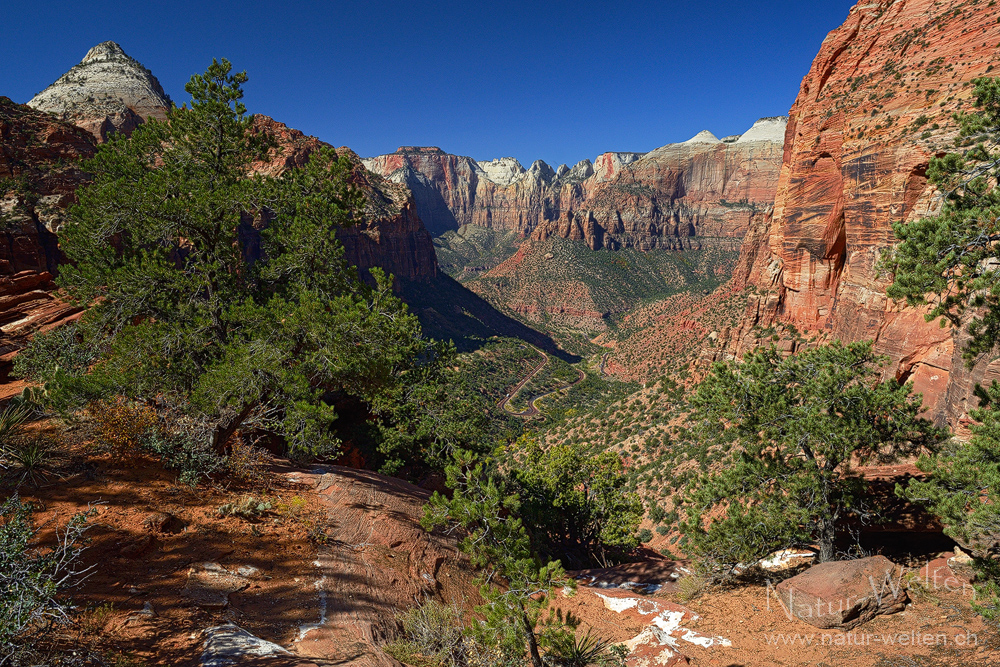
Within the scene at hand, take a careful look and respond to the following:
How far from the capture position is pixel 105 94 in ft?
260

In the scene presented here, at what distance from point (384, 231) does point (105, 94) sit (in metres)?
54.3

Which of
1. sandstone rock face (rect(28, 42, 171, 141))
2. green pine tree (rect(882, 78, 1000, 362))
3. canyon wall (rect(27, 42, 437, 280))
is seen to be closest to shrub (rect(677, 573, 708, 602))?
green pine tree (rect(882, 78, 1000, 362))

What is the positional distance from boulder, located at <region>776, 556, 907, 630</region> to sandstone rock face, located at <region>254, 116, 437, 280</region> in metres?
88.1

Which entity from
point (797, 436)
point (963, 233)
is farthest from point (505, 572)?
point (963, 233)

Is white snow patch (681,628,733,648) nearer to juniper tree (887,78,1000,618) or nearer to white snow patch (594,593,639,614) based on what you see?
white snow patch (594,593,639,614)

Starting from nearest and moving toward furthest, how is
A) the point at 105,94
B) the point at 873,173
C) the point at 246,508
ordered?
the point at 246,508 < the point at 873,173 < the point at 105,94

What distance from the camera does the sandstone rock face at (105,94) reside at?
7019cm

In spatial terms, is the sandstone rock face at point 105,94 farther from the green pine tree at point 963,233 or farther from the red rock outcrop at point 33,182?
the green pine tree at point 963,233

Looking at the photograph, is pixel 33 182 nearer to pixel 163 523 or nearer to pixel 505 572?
pixel 163 523

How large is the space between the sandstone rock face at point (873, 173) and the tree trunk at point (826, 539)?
221 inches

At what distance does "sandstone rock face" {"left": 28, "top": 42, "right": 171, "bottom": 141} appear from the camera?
230 feet

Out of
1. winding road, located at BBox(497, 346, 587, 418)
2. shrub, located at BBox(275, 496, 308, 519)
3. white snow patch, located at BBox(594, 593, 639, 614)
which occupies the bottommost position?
winding road, located at BBox(497, 346, 587, 418)

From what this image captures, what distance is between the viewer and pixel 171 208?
33.4 feet

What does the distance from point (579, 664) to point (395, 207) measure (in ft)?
402
